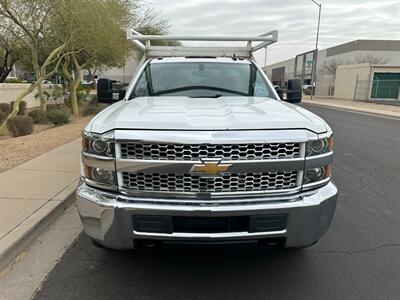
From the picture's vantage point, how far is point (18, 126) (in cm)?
1123

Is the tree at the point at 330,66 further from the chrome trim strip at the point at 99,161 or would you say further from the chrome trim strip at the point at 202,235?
the chrome trim strip at the point at 99,161

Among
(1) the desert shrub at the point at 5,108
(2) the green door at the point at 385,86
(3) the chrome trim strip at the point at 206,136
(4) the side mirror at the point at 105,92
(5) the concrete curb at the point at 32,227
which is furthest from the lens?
(2) the green door at the point at 385,86

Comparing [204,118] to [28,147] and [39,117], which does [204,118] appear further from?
[39,117]

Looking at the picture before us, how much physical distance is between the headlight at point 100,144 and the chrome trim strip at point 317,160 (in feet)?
4.79

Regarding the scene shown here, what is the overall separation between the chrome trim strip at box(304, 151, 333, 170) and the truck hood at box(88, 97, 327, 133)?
0.65 feet

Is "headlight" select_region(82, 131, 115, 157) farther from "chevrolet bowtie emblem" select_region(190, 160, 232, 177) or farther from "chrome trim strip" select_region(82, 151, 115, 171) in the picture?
"chevrolet bowtie emblem" select_region(190, 160, 232, 177)

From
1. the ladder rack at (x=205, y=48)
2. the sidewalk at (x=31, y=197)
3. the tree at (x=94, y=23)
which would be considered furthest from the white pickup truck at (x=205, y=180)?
the tree at (x=94, y=23)

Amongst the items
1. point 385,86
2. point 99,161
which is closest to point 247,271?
point 99,161

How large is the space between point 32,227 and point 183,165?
222 cm

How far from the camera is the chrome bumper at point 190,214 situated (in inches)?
103

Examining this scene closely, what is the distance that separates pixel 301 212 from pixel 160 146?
3.77 feet

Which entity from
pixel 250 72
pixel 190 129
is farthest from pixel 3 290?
pixel 250 72

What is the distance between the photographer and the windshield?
4277mm

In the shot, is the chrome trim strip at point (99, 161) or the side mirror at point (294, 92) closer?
the chrome trim strip at point (99, 161)
